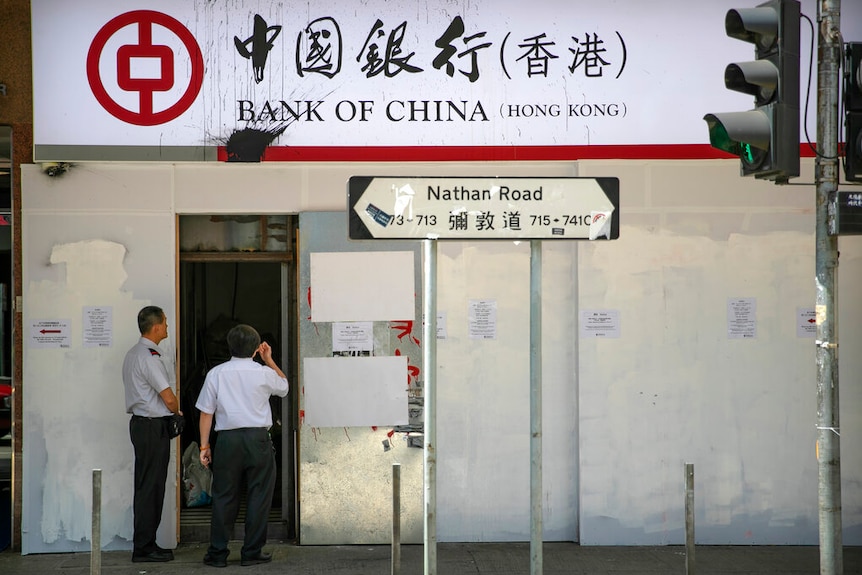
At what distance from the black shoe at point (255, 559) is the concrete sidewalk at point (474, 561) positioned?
57mm

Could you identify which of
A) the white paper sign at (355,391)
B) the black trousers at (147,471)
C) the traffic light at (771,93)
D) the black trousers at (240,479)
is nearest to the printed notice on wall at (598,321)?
the white paper sign at (355,391)

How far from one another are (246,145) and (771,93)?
167 inches

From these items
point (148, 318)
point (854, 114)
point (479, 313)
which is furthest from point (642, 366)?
point (148, 318)

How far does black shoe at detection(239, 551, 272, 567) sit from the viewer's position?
7766 millimetres

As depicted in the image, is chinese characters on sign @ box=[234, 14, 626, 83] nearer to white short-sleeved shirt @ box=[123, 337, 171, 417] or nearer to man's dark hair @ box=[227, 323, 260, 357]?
man's dark hair @ box=[227, 323, 260, 357]

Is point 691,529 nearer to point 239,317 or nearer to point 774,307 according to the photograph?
point 774,307

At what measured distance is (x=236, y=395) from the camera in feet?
24.8

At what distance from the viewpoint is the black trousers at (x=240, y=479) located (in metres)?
7.58

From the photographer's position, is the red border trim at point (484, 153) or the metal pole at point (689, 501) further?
the red border trim at point (484, 153)

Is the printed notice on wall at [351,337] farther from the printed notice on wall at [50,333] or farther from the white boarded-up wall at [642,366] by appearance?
the printed notice on wall at [50,333]

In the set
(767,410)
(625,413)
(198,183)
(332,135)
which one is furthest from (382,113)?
(767,410)

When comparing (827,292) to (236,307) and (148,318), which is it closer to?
(148,318)

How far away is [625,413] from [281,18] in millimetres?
4227

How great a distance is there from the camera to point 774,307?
8406mm
